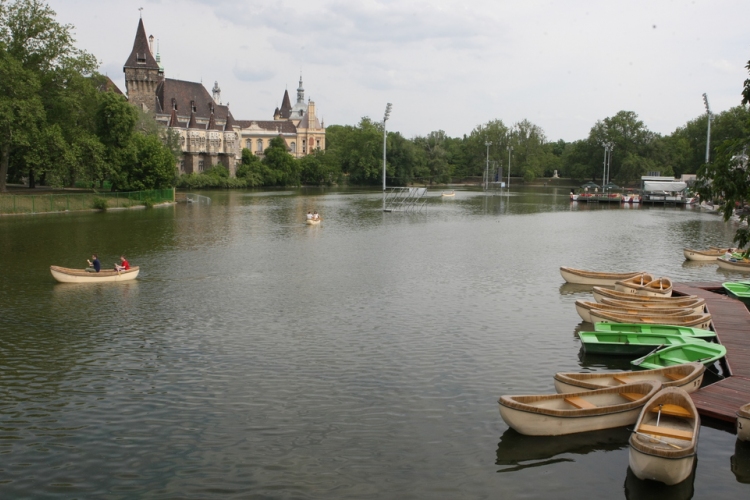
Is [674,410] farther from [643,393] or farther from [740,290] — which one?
[740,290]

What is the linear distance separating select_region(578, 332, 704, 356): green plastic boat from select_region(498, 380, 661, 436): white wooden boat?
4.51 m

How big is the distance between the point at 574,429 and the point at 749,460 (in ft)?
10.4

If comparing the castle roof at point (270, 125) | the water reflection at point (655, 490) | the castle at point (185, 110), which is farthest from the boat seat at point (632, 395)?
the castle roof at point (270, 125)

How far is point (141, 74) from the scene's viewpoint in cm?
12412

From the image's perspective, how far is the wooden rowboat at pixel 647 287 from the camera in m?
24.3

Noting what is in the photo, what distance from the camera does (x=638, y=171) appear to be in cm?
13112

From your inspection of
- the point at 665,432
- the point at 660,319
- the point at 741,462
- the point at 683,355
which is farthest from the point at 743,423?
the point at 660,319

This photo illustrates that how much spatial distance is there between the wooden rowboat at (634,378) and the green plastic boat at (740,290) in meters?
11.1

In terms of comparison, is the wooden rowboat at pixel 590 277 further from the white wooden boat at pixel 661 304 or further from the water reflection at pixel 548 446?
the water reflection at pixel 548 446

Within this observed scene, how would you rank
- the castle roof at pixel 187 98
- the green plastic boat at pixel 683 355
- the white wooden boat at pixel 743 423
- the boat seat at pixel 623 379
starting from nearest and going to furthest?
the white wooden boat at pixel 743 423, the boat seat at pixel 623 379, the green plastic boat at pixel 683 355, the castle roof at pixel 187 98

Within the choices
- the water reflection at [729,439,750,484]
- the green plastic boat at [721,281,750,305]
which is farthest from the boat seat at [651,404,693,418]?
the green plastic boat at [721,281,750,305]

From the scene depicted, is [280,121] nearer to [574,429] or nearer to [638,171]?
[638,171]

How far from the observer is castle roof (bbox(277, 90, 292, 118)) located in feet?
639

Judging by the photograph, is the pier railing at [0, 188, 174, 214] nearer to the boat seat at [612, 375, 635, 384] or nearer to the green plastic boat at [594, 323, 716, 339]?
the green plastic boat at [594, 323, 716, 339]
